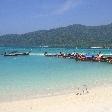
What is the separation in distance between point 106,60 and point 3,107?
114 ft

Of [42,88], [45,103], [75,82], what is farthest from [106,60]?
[45,103]

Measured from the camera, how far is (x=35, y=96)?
50.5 feet

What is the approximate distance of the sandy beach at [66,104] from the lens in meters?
11.5

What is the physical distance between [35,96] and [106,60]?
31809mm

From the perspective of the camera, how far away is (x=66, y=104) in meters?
12.9

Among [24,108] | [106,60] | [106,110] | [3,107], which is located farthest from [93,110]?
[106,60]

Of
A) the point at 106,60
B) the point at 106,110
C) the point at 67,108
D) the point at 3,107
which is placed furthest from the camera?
the point at 106,60

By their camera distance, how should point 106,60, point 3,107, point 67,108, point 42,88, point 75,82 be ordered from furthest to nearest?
point 106,60 → point 75,82 → point 42,88 → point 3,107 → point 67,108

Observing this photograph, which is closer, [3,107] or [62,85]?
[3,107]

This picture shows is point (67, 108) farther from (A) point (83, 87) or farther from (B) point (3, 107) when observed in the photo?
(A) point (83, 87)

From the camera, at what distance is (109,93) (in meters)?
15.3

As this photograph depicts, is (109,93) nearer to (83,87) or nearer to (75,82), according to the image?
(83,87)

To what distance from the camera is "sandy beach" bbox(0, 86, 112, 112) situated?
11.5m

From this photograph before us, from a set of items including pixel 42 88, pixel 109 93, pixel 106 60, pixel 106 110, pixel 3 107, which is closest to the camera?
pixel 106 110
